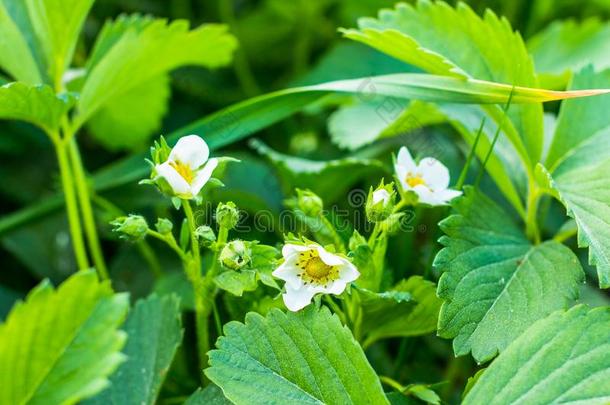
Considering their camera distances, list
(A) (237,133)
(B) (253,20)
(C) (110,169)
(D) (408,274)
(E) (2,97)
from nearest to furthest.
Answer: (E) (2,97) < (A) (237,133) < (D) (408,274) < (C) (110,169) < (B) (253,20)

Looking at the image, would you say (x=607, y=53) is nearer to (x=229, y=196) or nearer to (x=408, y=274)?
(x=408, y=274)

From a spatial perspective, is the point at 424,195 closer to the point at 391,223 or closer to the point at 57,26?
the point at 391,223

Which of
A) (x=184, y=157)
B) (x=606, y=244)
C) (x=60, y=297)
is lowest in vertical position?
(x=606, y=244)

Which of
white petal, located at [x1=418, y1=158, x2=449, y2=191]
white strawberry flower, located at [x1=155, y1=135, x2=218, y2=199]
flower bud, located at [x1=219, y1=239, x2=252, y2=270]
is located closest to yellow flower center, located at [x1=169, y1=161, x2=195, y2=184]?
white strawberry flower, located at [x1=155, y1=135, x2=218, y2=199]

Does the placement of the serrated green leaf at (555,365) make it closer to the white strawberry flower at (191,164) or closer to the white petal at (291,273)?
the white petal at (291,273)

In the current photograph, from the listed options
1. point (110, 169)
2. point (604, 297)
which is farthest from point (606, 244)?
point (110, 169)

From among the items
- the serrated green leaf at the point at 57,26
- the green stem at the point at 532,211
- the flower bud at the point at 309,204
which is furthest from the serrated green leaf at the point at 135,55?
the green stem at the point at 532,211

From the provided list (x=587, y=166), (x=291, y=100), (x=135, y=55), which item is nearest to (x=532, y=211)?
(x=587, y=166)
